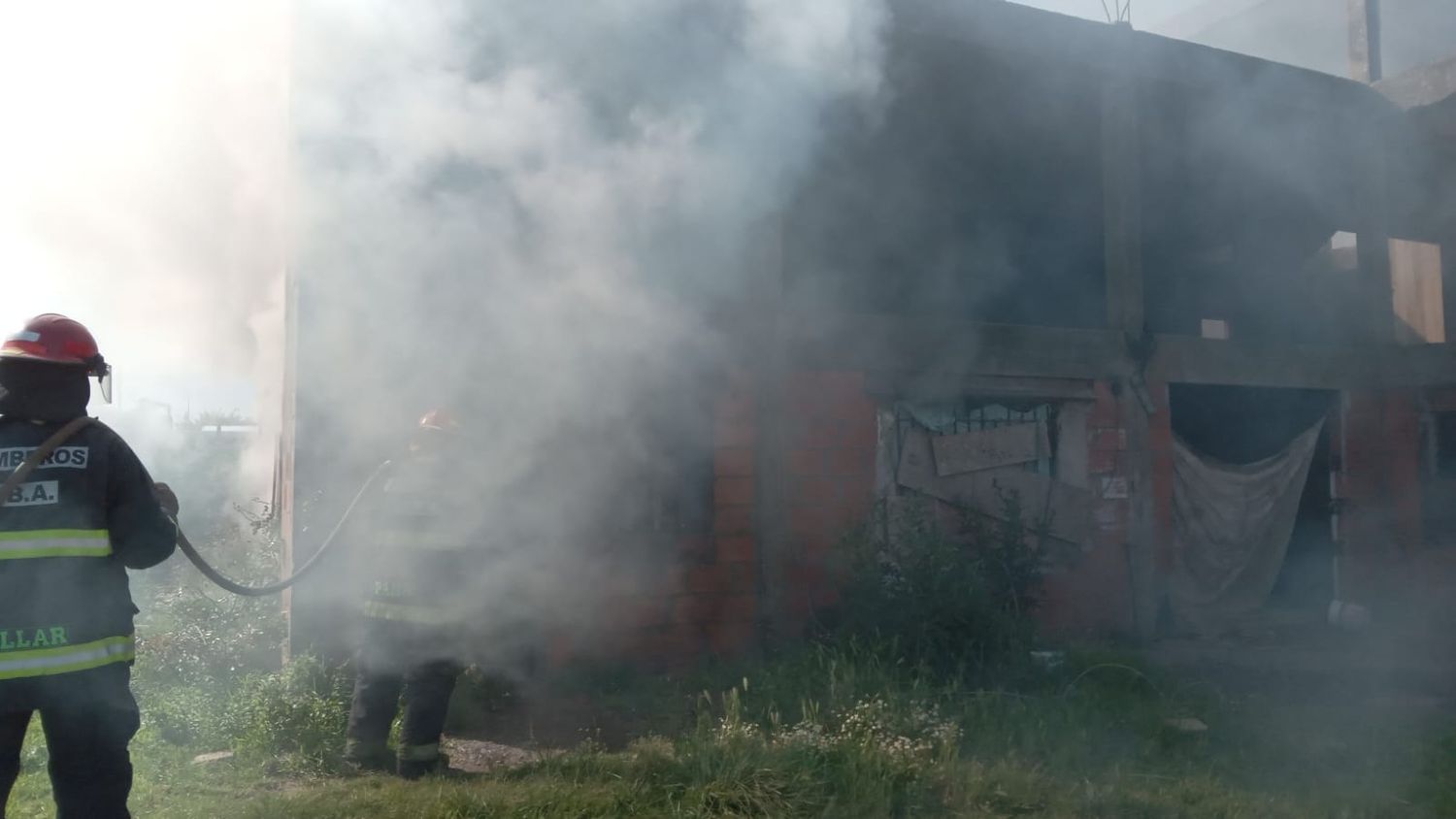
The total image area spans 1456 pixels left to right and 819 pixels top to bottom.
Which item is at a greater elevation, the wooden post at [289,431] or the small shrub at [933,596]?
the wooden post at [289,431]

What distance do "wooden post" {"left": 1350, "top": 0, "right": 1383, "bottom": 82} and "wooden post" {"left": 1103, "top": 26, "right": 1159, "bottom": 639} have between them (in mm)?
3302

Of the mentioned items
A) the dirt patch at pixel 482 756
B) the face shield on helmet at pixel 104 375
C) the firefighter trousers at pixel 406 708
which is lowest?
the dirt patch at pixel 482 756

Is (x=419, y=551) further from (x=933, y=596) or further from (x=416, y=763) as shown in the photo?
(x=933, y=596)

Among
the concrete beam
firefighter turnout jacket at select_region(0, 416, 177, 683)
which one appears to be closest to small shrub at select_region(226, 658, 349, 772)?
firefighter turnout jacket at select_region(0, 416, 177, 683)

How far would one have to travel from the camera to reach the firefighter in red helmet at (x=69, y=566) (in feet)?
9.17

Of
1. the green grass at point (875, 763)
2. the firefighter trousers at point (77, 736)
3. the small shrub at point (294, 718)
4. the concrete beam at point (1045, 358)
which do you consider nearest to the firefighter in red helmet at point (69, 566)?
the firefighter trousers at point (77, 736)

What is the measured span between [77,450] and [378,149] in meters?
2.52

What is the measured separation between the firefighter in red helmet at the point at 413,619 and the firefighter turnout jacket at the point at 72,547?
1208 millimetres

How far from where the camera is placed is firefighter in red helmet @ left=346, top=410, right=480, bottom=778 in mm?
4098

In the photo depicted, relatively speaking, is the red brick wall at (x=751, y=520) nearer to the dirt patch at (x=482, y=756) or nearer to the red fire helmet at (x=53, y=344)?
the dirt patch at (x=482, y=756)

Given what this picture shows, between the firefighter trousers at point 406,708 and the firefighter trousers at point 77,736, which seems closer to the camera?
the firefighter trousers at point 77,736

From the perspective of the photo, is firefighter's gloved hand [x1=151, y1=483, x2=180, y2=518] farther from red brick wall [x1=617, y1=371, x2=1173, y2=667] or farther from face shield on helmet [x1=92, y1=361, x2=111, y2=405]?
red brick wall [x1=617, y1=371, x2=1173, y2=667]

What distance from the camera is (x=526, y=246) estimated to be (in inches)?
210

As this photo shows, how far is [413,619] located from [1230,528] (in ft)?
22.1
